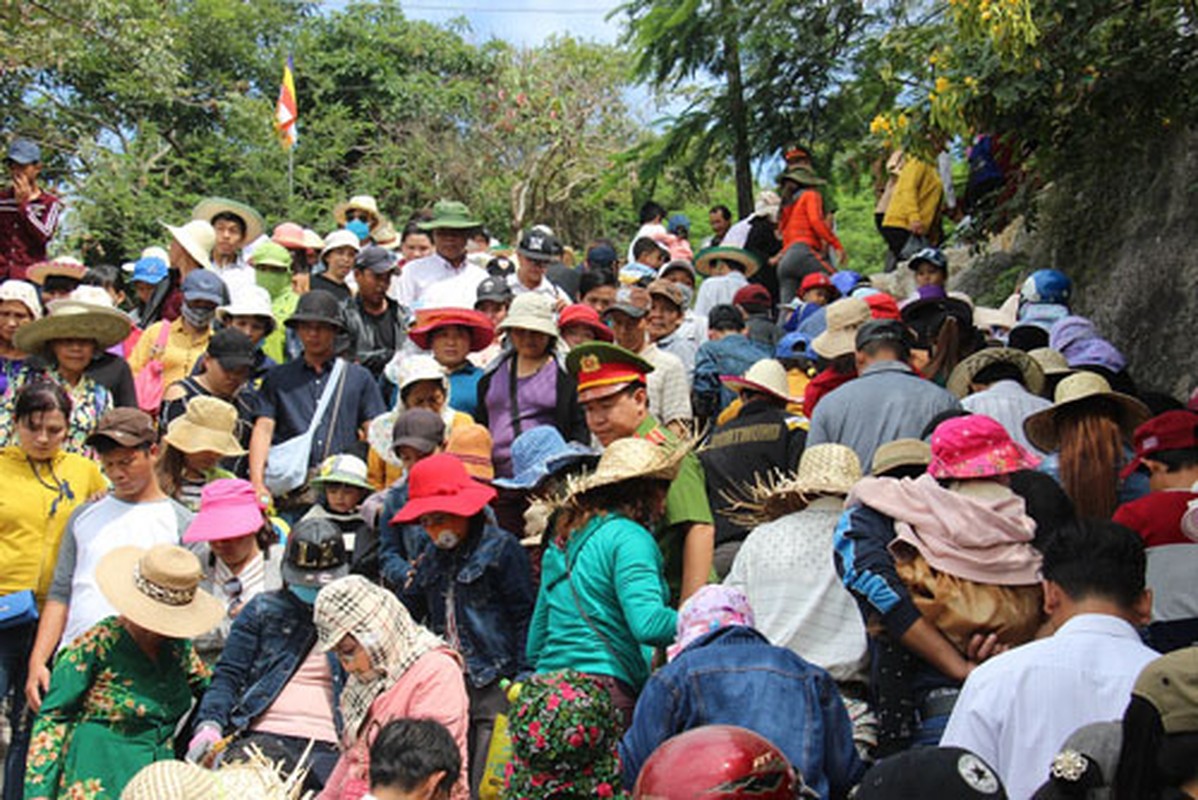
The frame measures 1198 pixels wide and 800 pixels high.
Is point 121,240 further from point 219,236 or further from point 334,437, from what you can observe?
point 334,437

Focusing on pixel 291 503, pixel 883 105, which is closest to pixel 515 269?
pixel 883 105

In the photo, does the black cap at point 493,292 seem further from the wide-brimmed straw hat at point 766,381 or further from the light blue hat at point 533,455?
the wide-brimmed straw hat at point 766,381

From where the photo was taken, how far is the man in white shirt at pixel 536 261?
11195mm

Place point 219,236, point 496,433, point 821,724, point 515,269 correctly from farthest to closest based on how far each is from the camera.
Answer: point 515,269 < point 219,236 < point 496,433 < point 821,724

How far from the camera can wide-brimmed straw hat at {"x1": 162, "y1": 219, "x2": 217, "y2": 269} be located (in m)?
11.6

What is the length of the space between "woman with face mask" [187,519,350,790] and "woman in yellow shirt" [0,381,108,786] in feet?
4.37

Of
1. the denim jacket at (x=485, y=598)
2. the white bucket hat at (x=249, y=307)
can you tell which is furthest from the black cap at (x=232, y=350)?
the denim jacket at (x=485, y=598)

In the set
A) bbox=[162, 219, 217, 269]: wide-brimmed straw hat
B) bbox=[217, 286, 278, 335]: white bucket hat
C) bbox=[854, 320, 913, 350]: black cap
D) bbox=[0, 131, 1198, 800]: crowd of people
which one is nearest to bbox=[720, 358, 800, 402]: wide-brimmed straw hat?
bbox=[0, 131, 1198, 800]: crowd of people

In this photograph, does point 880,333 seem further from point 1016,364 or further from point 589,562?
point 589,562

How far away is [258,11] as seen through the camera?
30.0 m

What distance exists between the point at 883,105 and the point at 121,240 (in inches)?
480

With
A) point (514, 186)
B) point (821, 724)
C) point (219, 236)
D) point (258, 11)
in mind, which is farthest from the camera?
point (258, 11)

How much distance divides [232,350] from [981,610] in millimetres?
5447

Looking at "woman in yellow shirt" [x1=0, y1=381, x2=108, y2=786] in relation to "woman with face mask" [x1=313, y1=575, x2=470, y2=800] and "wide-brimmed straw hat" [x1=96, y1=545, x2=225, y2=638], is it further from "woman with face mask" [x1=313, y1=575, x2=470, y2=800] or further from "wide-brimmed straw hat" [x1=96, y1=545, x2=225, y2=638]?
"woman with face mask" [x1=313, y1=575, x2=470, y2=800]
